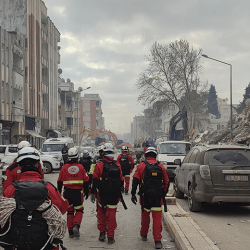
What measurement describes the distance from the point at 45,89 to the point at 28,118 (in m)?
9.24

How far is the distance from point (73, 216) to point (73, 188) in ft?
1.64

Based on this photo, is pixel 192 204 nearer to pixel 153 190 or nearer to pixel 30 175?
pixel 153 190

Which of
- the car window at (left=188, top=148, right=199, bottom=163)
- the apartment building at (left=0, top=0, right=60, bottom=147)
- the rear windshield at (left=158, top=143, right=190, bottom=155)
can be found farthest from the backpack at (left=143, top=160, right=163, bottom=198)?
the apartment building at (left=0, top=0, right=60, bottom=147)

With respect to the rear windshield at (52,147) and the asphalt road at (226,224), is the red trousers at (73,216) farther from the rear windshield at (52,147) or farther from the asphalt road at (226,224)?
the rear windshield at (52,147)

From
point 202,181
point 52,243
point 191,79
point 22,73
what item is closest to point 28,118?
point 22,73

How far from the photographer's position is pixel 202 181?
365 inches

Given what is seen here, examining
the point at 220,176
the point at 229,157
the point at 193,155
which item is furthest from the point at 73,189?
the point at 193,155

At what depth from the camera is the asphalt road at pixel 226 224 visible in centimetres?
675

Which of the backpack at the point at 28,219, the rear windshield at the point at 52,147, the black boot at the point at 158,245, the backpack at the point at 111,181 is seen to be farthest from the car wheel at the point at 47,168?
the backpack at the point at 28,219

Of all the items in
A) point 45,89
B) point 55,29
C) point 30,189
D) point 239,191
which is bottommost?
point 239,191

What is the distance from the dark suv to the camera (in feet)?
29.9

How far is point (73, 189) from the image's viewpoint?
23.3 ft

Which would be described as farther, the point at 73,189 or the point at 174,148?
the point at 174,148

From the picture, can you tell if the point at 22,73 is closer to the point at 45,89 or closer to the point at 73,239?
the point at 45,89
